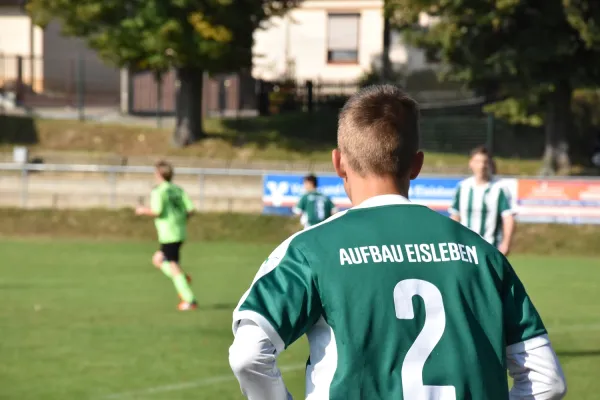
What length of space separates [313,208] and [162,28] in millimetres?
16949

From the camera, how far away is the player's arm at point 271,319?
2.94m

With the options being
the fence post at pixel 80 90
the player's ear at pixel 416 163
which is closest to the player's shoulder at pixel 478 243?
the player's ear at pixel 416 163

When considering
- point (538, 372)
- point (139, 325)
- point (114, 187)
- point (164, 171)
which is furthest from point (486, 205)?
point (114, 187)

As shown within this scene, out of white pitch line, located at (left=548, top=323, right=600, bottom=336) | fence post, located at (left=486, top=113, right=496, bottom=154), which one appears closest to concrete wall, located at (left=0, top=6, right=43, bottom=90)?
fence post, located at (left=486, top=113, right=496, bottom=154)

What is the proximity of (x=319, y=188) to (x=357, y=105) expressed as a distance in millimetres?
23121

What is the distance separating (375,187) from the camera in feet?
10.2

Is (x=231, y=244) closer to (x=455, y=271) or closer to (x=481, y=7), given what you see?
(x=481, y=7)

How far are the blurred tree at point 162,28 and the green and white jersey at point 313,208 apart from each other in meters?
16.5

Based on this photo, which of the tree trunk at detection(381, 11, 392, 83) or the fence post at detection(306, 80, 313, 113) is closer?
the fence post at detection(306, 80, 313, 113)

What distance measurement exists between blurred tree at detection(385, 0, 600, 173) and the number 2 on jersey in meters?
27.6

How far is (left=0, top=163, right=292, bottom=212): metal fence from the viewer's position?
1110 inches

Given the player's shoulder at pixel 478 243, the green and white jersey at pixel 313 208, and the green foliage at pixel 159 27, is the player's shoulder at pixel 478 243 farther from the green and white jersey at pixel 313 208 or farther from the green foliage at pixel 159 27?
the green foliage at pixel 159 27

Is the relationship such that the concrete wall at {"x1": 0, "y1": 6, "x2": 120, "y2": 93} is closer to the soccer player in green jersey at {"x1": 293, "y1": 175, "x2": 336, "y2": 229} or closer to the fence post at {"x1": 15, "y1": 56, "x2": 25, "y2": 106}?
the fence post at {"x1": 15, "y1": 56, "x2": 25, "y2": 106}

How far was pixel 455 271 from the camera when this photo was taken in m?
3.03
